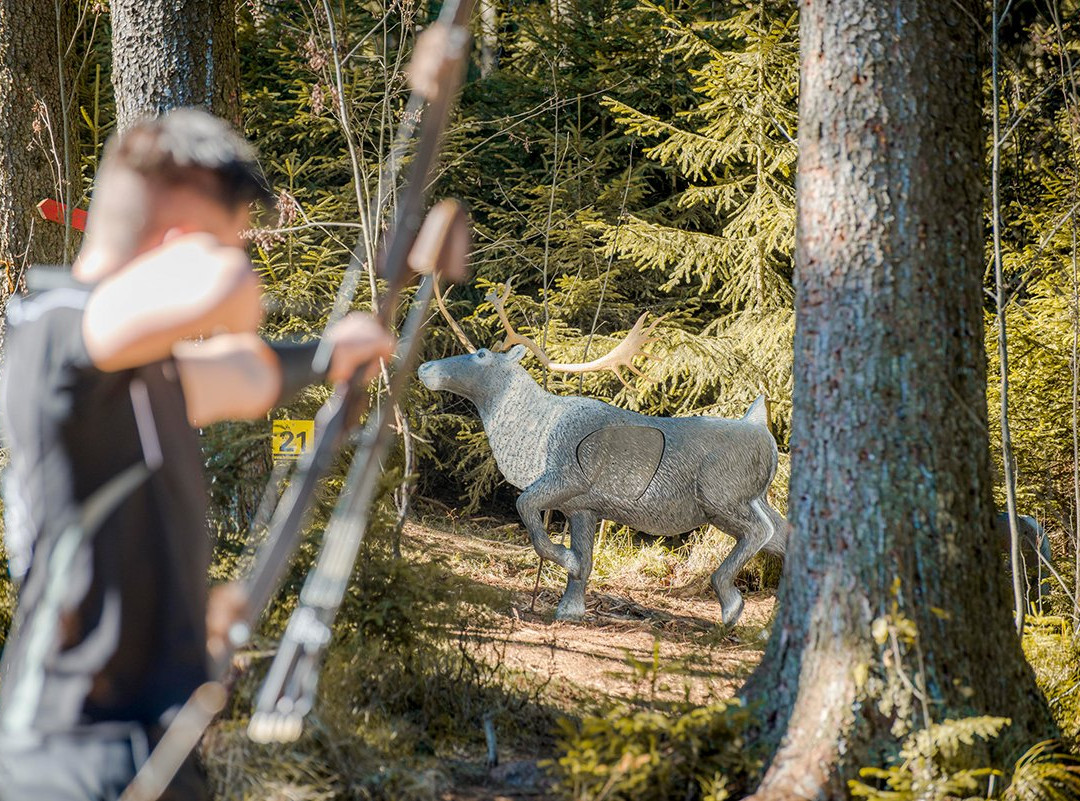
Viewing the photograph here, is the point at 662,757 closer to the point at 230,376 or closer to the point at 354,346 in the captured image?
the point at 354,346

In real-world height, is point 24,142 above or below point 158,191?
above

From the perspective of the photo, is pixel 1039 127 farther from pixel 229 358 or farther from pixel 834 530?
pixel 229 358

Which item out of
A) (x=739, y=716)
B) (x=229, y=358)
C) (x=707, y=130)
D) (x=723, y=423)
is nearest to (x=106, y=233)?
(x=229, y=358)

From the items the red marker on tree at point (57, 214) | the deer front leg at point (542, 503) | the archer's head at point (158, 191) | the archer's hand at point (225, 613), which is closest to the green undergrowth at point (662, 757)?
the archer's hand at point (225, 613)

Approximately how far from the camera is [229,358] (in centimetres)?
184

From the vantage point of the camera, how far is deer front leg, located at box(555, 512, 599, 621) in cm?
730

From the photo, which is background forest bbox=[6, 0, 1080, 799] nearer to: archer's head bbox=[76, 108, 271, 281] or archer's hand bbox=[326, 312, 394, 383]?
archer's hand bbox=[326, 312, 394, 383]

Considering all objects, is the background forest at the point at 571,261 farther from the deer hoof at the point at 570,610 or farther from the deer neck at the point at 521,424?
the deer hoof at the point at 570,610

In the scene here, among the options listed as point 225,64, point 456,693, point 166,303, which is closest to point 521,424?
point 456,693

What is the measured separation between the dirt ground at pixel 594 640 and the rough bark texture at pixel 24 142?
372 cm

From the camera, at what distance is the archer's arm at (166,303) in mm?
1606

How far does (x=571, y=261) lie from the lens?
11.5 metres

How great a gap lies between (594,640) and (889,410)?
3.47 metres

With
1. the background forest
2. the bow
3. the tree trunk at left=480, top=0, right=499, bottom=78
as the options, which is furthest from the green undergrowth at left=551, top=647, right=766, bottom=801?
the tree trunk at left=480, top=0, right=499, bottom=78
